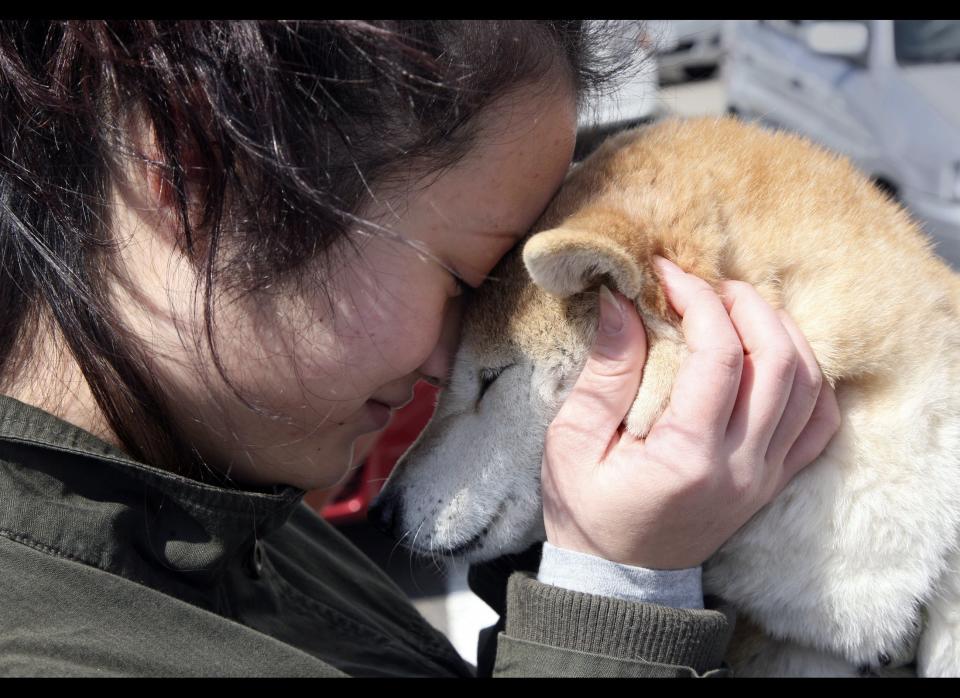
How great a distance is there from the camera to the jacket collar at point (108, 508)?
1184 mm

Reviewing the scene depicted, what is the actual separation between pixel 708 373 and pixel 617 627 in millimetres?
404

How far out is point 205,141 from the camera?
1.18m

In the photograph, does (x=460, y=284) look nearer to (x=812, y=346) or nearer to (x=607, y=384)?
(x=607, y=384)

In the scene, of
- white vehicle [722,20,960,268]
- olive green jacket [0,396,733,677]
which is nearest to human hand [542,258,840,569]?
olive green jacket [0,396,733,677]

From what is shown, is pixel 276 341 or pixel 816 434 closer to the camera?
pixel 276 341

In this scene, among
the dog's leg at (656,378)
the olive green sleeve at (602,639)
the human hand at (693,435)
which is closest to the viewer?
the olive green sleeve at (602,639)

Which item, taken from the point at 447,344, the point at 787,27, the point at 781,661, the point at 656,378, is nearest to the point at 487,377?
the point at 447,344

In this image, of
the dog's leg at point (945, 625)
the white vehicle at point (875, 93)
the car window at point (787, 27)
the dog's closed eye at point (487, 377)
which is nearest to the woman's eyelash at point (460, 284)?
the dog's closed eye at point (487, 377)

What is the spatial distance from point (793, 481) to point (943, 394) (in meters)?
0.28

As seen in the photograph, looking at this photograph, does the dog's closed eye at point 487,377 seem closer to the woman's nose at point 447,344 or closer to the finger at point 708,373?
the woman's nose at point 447,344

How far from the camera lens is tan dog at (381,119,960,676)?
4.86 ft

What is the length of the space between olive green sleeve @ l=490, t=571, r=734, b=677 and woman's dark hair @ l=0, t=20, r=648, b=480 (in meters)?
0.61

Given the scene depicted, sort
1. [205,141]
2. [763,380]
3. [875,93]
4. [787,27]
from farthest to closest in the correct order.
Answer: [787,27] < [875,93] < [763,380] < [205,141]
